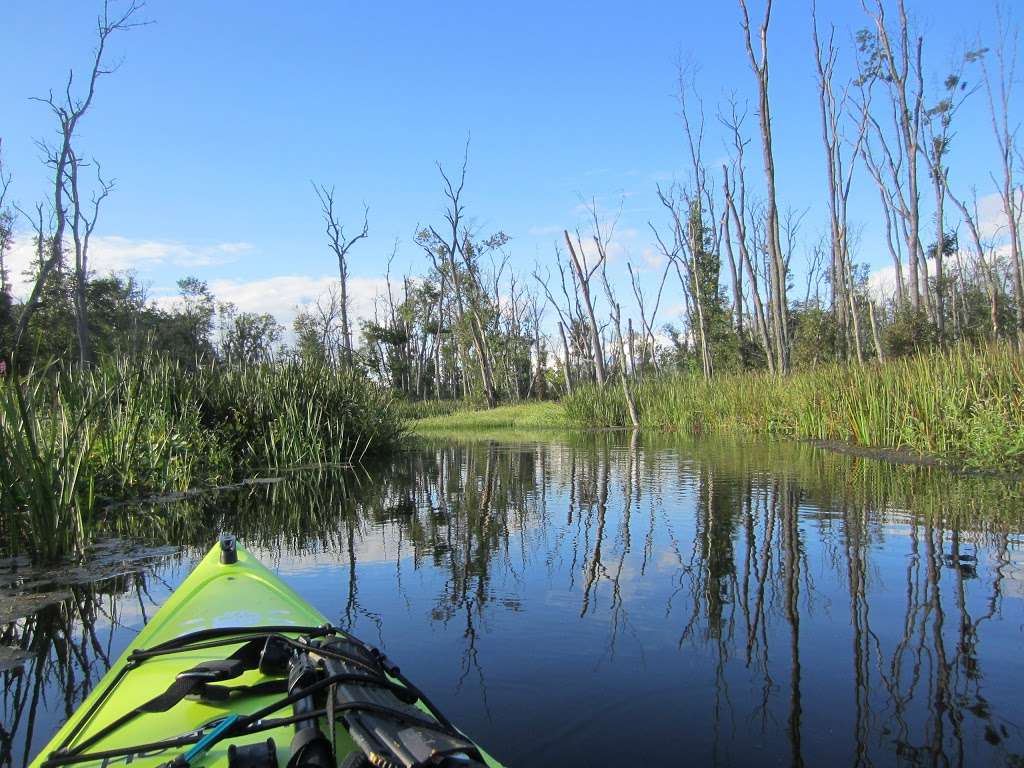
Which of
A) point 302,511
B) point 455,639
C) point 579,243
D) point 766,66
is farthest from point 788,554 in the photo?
point 579,243

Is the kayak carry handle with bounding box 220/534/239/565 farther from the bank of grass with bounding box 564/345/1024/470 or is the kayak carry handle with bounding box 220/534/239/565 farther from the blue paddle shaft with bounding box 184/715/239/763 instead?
the bank of grass with bounding box 564/345/1024/470

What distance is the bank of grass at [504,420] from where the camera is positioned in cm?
2338

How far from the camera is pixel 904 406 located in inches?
351

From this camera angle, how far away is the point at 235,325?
175 ft

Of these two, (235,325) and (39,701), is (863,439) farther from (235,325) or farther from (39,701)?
(235,325)

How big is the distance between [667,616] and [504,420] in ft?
76.6

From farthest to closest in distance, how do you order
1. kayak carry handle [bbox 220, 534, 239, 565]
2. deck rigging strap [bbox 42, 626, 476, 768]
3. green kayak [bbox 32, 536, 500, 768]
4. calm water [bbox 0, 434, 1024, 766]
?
kayak carry handle [bbox 220, 534, 239, 565], calm water [bbox 0, 434, 1024, 766], deck rigging strap [bbox 42, 626, 476, 768], green kayak [bbox 32, 536, 500, 768]

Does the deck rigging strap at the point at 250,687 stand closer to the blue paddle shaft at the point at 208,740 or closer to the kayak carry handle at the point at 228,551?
the blue paddle shaft at the point at 208,740

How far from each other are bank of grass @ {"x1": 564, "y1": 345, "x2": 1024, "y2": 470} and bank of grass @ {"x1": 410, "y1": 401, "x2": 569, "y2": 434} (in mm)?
6845

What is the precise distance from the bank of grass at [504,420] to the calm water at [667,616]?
53.7 feet

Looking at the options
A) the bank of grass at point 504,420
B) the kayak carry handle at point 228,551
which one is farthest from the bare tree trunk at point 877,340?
the kayak carry handle at point 228,551

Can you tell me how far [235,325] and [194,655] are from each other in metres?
55.0

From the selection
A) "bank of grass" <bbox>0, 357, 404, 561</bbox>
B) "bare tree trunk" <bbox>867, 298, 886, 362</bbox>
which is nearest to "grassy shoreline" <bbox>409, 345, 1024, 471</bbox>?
"bare tree trunk" <bbox>867, 298, 886, 362</bbox>

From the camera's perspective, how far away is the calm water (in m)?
2.21
